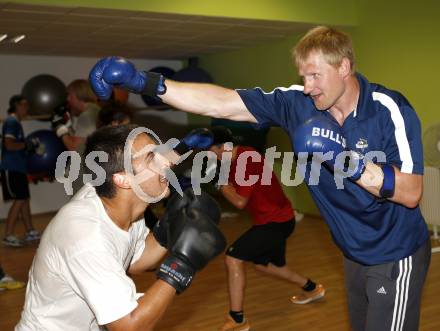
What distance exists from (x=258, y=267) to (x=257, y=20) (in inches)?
122

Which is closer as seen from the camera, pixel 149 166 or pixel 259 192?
pixel 149 166

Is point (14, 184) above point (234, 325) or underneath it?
above

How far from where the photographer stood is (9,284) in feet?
13.6

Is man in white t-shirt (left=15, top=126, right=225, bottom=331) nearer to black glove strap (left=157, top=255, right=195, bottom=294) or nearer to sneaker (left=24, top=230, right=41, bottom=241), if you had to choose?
black glove strap (left=157, top=255, right=195, bottom=294)

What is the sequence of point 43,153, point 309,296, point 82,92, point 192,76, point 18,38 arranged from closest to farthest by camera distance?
point 309,296, point 82,92, point 18,38, point 43,153, point 192,76

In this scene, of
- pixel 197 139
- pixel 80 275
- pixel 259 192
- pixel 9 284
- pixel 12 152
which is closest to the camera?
pixel 80 275

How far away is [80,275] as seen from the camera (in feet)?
4.65

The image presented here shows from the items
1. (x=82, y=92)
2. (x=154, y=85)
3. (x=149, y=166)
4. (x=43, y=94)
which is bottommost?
(x=149, y=166)

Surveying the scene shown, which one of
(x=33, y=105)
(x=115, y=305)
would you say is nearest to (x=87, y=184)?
(x=115, y=305)

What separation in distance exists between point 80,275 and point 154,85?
0.81 meters

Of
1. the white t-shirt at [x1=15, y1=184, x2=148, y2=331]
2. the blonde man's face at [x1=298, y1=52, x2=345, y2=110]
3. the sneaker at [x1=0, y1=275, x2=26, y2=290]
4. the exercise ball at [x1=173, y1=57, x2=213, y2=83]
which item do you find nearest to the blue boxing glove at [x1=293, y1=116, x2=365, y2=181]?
the blonde man's face at [x1=298, y1=52, x2=345, y2=110]

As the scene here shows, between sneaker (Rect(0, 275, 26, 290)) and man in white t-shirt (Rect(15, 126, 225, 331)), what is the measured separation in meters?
2.79

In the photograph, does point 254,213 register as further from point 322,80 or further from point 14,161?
point 14,161

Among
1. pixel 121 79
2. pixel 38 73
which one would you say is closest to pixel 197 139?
pixel 121 79
